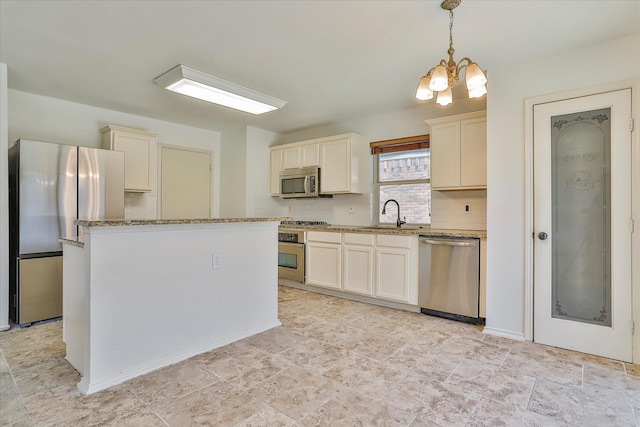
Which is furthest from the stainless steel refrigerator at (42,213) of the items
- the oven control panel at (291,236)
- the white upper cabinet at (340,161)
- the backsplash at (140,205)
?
the white upper cabinet at (340,161)

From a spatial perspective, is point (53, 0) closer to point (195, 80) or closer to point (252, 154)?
point (195, 80)

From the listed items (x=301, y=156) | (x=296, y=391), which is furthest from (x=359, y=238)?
(x=296, y=391)

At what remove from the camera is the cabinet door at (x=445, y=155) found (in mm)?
3691

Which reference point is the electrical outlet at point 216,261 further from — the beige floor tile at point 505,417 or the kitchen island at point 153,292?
the beige floor tile at point 505,417

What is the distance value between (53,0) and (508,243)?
3.79 metres

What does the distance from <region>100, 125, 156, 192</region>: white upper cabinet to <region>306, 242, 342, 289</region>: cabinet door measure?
2.33m

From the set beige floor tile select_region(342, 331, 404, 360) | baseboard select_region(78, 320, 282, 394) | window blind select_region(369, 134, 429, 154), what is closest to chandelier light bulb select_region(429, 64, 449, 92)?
beige floor tile select_region(342, 331, 404, 360)

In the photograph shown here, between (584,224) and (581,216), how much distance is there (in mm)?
66

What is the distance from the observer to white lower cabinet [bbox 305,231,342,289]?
429 centimetres

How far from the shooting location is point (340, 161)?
470cm

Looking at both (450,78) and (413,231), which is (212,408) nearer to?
(450,78)

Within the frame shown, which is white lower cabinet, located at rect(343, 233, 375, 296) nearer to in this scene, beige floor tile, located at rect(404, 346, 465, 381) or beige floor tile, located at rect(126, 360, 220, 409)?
beige floor tile, located at rect(404, 346, 465, 381)

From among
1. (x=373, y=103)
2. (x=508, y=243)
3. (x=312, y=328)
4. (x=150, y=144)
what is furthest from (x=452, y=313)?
(x=150, y=144)

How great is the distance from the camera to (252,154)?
5336 millimetres
